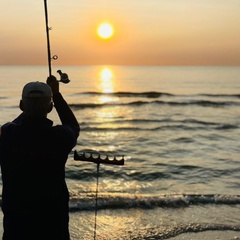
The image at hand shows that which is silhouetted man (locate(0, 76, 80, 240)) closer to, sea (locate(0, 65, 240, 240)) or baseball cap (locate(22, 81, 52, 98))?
baseball cap (locate(22, 81, 52, 98))

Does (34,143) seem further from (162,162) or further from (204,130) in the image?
(204,130)

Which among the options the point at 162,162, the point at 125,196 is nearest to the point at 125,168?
the point at 162,162

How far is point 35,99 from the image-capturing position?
8.91 feet

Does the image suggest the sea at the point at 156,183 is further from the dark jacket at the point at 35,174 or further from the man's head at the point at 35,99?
the man's head at the point at 35,99

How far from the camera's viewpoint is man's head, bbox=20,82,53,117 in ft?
8.92

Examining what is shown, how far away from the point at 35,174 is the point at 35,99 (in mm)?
516

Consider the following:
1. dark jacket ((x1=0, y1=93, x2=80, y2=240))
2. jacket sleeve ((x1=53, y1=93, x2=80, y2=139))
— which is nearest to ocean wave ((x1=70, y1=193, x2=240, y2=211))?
dark jacket ((x1=0, y1=93, x2=80, y2=240))

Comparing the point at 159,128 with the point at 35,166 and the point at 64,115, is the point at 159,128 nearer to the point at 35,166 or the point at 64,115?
the point at 64,115

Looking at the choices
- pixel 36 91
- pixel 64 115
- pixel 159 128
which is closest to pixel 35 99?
pixel 36 91

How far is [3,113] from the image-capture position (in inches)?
1282

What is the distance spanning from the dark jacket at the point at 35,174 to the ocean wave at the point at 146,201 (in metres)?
5.79

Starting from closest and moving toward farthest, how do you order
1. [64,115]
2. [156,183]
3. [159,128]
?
[64,115] → [156,183] → [159,128]

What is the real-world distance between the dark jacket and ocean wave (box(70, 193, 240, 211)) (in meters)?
5.79

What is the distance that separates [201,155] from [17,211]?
44.3 ft
